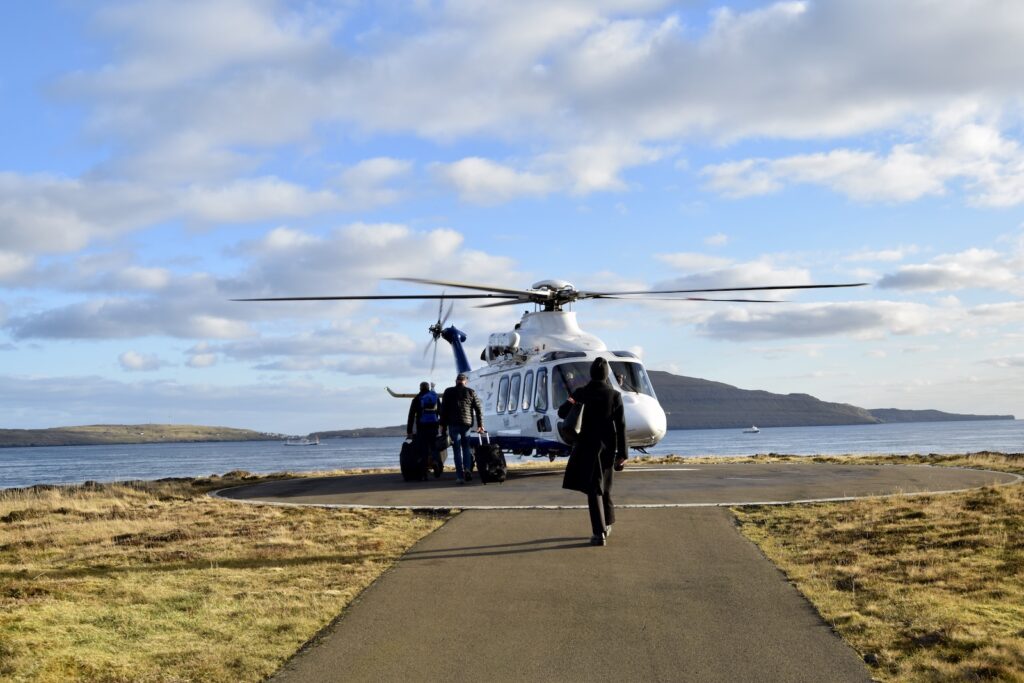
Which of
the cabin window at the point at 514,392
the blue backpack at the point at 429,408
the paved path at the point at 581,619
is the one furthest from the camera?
the cabin window at the point at 514,392

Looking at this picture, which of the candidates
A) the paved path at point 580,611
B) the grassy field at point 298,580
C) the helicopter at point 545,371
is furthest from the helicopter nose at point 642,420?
the grassy field at point 298,580

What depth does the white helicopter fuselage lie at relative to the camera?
22.1 metres

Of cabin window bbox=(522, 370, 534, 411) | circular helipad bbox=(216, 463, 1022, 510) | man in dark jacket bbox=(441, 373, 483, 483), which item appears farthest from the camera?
cabin window bbox=(522, 370, 534, 411)

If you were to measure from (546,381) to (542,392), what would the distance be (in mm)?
293

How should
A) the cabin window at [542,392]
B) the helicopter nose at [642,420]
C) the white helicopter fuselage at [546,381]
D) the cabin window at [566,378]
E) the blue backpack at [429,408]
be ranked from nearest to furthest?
the blue backpack at [429,408] < the helicopter nose at [642,420] < the white helicopter fuselage at [546,381] < the cabin window at [566,378] < the cabin window at [542,392]

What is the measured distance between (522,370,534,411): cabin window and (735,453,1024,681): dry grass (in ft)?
33.9

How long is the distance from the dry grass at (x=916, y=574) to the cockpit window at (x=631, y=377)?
8.38m

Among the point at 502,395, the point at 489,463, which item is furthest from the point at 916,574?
the point at 502,395

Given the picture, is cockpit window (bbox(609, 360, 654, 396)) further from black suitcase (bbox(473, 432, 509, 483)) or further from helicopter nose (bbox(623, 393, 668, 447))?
black suitcase (bbox(473, 432, 509, 483))

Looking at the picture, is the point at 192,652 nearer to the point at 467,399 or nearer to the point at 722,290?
the point at 467,399

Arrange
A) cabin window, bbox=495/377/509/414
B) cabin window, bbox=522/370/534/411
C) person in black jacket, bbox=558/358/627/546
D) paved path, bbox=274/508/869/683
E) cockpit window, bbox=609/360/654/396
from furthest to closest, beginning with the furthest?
cabin window, bbox=495/377/509/414 < cabin window, bbox=522/370/534/411 < cockpit window, bbox=609/360/654/396 < person in black jacket, bbox=558/358/627/546 < paved path, bbox=274/508/869/683

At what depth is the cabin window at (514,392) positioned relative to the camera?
24672 mm

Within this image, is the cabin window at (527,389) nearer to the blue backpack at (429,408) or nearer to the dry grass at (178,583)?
the blue backpack at (429,408)

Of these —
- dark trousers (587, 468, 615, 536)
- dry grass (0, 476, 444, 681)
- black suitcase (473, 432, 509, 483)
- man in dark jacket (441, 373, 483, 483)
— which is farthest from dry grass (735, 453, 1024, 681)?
man in dark jacket (441, 373, 483, 483)
